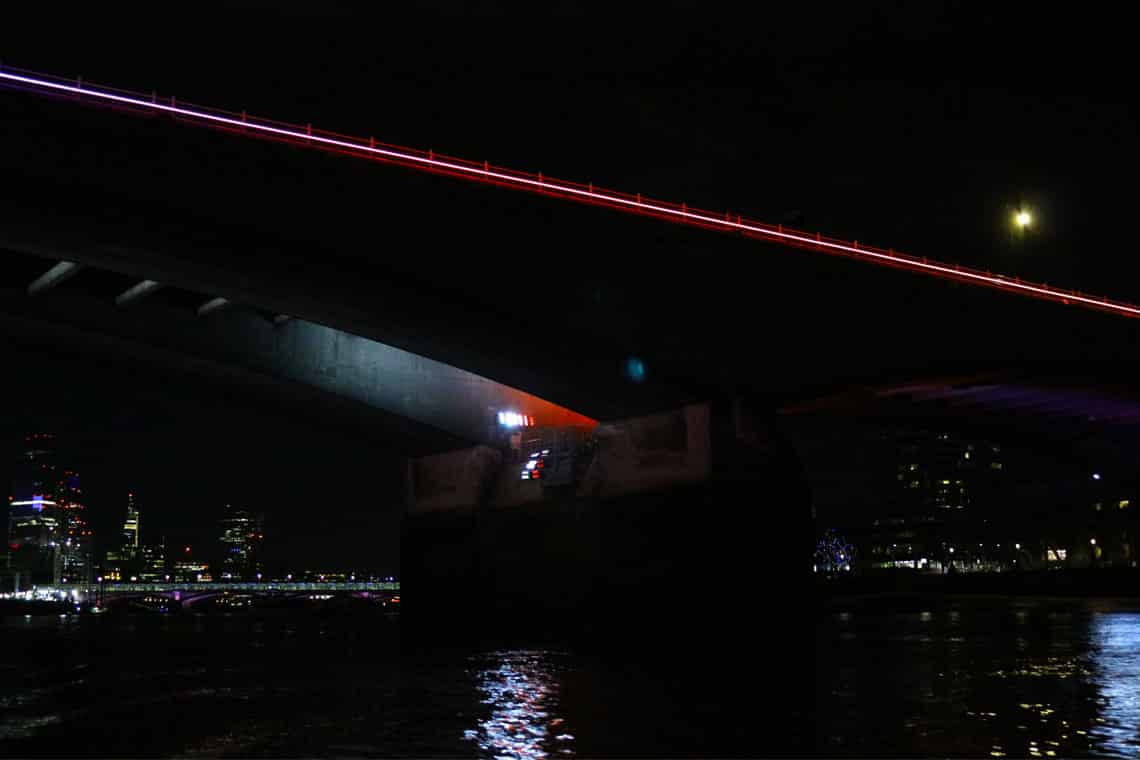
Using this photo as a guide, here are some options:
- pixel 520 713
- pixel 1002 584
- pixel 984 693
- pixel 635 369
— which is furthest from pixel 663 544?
pixel 1002 584

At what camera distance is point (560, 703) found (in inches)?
758

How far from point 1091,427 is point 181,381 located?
5145cm

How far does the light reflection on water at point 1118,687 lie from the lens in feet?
46.0

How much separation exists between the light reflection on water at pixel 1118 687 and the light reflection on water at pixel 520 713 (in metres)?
6.76

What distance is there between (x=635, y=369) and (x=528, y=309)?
5.01 metres

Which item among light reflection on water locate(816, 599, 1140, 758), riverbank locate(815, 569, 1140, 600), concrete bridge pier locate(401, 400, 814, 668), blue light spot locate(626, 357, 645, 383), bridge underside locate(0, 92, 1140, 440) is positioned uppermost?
bridge underside locate(0, 92, 1140, 440)

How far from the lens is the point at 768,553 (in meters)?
41.4

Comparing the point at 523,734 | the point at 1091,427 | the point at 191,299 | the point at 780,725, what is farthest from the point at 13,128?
the point at 1091,427

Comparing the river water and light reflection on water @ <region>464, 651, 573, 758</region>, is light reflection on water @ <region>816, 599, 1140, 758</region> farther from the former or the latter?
light reflection on water @ <region>464, 651, 573, 758</region>

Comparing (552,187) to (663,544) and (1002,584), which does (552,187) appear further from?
(1002,584)

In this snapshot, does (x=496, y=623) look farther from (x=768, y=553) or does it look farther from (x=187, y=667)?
(x=187, y=667)

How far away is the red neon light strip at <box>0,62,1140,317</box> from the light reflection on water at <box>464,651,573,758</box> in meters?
15.4

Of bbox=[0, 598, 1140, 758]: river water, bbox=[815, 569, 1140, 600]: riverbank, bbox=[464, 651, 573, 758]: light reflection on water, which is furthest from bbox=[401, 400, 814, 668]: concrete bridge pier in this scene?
bbox=[815, 569, 1140, 600]: riverbank

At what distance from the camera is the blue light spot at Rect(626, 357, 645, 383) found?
40.9 m
